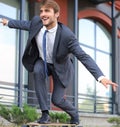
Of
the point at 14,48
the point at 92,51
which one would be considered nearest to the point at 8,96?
the point at 14,48

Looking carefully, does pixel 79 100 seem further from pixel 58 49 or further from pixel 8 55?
pixel 58 49

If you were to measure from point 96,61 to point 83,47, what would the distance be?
4.23 ft

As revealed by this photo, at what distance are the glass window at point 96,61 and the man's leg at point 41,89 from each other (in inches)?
469

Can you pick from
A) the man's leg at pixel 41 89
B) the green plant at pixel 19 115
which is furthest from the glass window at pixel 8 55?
the man's leg at pixel 41 89

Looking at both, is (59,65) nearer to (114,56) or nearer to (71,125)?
(71,125)

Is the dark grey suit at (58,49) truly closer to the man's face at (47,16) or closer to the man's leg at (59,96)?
the man's leg at (59,96)

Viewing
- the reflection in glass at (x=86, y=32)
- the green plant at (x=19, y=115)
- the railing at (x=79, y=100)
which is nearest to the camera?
the green plant at (x=19, y=115)

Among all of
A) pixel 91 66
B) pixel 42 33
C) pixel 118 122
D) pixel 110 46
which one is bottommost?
pixel 118 122

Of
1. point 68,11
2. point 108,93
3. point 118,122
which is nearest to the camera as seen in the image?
point 118,122

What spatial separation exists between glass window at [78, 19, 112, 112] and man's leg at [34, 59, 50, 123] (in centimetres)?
1191

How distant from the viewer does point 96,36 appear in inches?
782

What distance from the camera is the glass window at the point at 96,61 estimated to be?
1850 cm

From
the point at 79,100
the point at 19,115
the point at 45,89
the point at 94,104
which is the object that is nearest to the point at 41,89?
the point at 45,89

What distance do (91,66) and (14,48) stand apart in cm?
956
